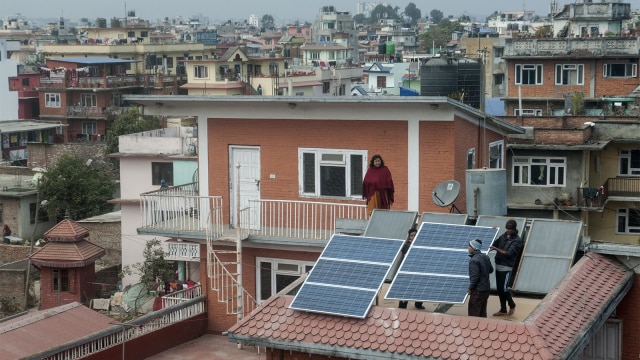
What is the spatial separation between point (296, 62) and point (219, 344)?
8903 cm

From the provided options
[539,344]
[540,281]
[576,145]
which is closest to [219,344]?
[540,281]

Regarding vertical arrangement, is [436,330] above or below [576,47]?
below

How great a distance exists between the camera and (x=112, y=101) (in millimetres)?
83438

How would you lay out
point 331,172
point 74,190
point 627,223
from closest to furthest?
point 331,172 → point 627,223 → point 74,190

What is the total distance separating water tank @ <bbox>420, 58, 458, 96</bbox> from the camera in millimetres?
27422

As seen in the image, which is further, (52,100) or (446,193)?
(52,100)

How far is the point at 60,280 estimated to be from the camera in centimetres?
2886

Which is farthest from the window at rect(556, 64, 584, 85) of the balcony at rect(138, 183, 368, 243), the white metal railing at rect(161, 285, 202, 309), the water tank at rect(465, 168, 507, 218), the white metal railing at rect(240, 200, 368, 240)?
the water tank at rect(465, 168, 507, 218)

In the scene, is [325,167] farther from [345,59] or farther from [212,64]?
[345,59]

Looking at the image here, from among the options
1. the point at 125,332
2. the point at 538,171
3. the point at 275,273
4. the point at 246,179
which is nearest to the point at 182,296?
the point at 275,273

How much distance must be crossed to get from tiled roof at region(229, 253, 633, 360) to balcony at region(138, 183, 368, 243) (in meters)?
6.48

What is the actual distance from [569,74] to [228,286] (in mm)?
42611

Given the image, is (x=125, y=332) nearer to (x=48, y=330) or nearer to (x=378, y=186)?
(x=48, y=330)

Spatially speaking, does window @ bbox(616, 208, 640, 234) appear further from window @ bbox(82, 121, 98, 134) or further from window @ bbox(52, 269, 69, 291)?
window @ bbox(82, 121, 98, 134)
